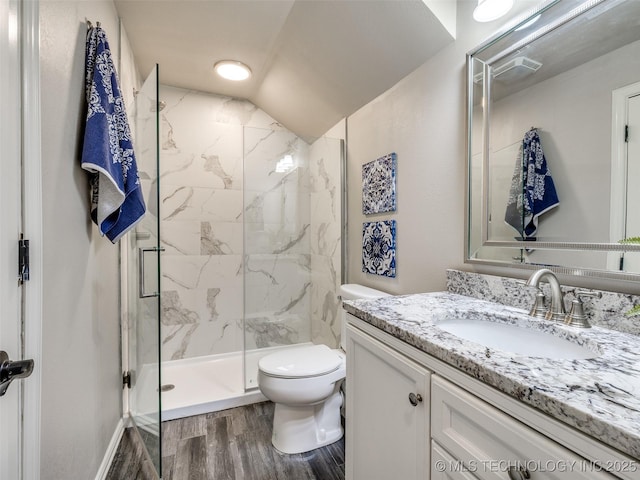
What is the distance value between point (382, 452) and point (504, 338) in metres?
0.53

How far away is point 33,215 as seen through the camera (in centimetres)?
74

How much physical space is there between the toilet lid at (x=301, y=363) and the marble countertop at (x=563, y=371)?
0.79m

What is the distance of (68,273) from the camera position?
3.56 feet

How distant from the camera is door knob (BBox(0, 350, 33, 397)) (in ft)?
2.07

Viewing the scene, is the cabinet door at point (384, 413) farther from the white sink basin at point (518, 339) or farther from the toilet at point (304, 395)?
the toilet at point (304, 395)

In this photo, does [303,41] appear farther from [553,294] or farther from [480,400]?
[480,400]

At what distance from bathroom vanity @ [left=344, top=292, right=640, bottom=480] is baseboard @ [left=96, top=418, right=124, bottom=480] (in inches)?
46.8

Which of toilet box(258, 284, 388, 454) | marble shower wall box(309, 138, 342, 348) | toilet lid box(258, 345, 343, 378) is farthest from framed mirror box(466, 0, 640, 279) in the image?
marble shower wall box(309, 138, 342, 348)

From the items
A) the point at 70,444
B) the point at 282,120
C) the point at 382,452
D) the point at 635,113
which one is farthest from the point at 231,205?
the point at 635,113

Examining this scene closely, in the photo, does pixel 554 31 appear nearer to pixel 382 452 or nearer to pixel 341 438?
pixel 382 452

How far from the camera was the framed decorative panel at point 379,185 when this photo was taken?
1.78 meters

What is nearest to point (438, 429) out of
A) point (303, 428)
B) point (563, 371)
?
point (563, 371)

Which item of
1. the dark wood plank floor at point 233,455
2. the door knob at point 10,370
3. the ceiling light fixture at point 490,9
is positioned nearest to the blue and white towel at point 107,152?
the door knob at point 10,370

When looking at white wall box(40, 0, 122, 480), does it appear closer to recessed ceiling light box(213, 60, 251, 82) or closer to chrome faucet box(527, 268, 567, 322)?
recessed ceiling light box(213, 60, 251, 82)
